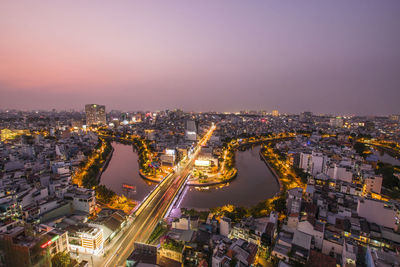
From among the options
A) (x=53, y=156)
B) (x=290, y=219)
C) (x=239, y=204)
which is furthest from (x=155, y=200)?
(x=53, y=156)

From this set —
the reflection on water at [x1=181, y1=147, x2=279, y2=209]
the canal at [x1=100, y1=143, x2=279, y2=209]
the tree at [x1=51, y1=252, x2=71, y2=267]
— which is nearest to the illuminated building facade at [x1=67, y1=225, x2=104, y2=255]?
the tree at [x1=51, y1=252, x2=71, y2=267]

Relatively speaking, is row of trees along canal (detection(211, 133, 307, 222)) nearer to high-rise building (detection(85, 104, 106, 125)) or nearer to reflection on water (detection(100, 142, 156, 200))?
reflection on water (detection(100, 142, 156, 200))

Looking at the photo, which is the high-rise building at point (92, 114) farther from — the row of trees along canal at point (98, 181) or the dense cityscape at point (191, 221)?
the dense cityscape at point (191, 221)

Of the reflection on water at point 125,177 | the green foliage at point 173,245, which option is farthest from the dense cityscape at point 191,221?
the reflection on water at point 125,177

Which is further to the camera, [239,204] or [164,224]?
[239,204]

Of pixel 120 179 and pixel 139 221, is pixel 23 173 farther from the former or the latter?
pixel 139 221

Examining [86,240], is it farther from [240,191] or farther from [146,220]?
[240,191]
